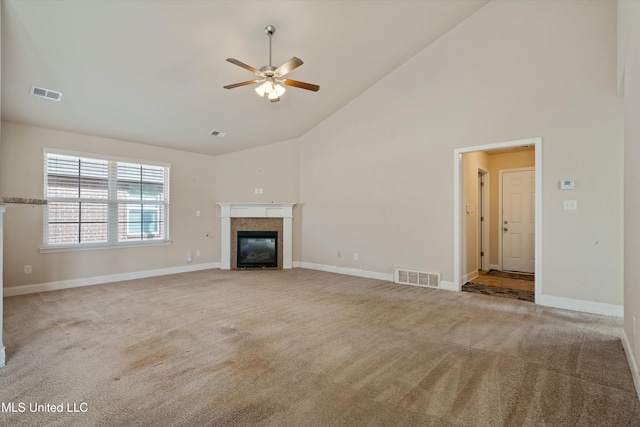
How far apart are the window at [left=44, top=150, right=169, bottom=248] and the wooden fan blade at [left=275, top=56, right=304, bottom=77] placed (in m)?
3.81

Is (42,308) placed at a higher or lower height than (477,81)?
lower

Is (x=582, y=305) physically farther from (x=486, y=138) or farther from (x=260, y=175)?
(x=260, y=175)

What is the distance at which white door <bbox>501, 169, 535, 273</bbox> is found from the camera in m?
6.36

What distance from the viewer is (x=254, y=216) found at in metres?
6.77

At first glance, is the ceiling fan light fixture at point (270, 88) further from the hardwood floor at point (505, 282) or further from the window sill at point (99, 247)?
the hardwood floor at point (505, 282)

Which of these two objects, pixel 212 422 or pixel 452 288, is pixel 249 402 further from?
pixel 452 288

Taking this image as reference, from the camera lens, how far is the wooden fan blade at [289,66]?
3.16 meters

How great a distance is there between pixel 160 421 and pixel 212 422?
0.99 feet

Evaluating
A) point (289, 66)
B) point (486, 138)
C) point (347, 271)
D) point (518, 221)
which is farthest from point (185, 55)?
point (518, 221)

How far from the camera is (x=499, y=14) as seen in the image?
14.2ft

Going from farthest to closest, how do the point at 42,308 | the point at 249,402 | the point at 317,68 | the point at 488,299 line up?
the point at 317,68 → the point at 488,299 → the point at 42,308 → the point at 249,402

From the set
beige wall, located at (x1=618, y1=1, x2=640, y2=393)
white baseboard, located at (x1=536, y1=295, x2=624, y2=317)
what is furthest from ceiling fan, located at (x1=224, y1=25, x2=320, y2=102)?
white baseboard, located at (x1=536, y1=295, x2=624, y2=317)

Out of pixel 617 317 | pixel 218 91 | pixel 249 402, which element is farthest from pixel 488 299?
pixel 218 91
